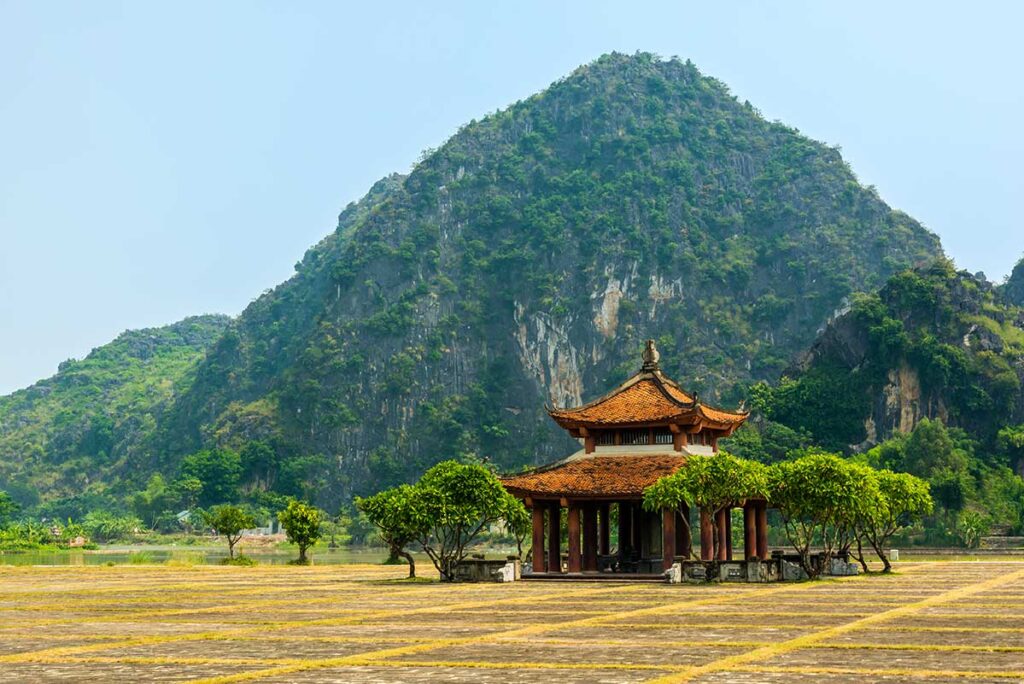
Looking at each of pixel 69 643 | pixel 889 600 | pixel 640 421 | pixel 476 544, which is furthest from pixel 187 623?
pixel 476 544

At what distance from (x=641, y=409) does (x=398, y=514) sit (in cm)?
1155

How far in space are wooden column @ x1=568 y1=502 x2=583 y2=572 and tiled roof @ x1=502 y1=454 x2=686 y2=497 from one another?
110 centimetres

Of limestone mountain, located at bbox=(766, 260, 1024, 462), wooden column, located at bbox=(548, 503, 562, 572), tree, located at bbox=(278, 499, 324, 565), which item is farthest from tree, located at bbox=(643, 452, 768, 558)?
limestone mountain, located at bbox=(766, 260, 1024, 462)

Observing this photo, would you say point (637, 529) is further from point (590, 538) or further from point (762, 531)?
point (762, 531)

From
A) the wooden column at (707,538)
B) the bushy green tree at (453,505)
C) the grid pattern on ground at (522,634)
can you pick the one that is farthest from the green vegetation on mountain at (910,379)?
the grid pattern on ground at (522,634)

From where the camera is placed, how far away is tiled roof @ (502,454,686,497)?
53625 mm

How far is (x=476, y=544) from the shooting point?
158250 mm

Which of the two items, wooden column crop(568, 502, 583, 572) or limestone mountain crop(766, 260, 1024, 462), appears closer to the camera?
wooden column crop(568, 502, 583, 572)

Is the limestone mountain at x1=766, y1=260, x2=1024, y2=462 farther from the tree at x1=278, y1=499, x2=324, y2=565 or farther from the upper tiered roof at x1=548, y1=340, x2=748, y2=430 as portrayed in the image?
the upper tiered roof at x1=548, y1=340, x2=748, y2=430

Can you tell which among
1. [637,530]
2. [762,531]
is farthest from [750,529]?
[637,530]

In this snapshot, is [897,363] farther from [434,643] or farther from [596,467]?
[434,643]

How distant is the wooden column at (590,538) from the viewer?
56094 millimetres

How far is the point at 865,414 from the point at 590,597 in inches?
5167

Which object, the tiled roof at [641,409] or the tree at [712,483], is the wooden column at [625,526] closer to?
the tiled roof at [641,409]
